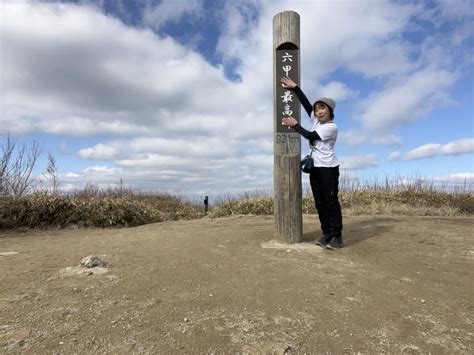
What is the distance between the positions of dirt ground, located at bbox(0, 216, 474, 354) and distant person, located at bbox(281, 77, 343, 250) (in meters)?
0.28

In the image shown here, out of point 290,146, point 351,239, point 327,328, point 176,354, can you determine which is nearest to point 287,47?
point 290,146

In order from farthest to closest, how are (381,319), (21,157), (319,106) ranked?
(21,157)
(319,106)
(381,319)

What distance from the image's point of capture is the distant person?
4336 millimetres

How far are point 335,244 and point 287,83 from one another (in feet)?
6.56

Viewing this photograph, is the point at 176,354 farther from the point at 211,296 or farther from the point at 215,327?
the point at 211,296

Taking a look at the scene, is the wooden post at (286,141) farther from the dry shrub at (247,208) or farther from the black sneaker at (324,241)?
the dry shrub at (247,208)

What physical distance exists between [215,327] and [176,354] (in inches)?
13.7

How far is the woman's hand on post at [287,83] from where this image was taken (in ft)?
14.9

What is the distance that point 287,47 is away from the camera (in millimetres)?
4598

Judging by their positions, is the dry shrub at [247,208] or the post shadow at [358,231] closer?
the post shadow at [358,231]

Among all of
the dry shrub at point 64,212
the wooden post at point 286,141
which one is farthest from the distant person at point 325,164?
the dry shrub at point 64,212

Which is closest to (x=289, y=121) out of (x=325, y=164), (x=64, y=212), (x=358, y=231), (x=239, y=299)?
(x=325, y=164)

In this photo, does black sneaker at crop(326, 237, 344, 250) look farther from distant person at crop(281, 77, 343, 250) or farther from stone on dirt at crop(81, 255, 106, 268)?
stone on dirt at crop(81, 255, 106, 268)

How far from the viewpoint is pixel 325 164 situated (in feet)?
14.3
